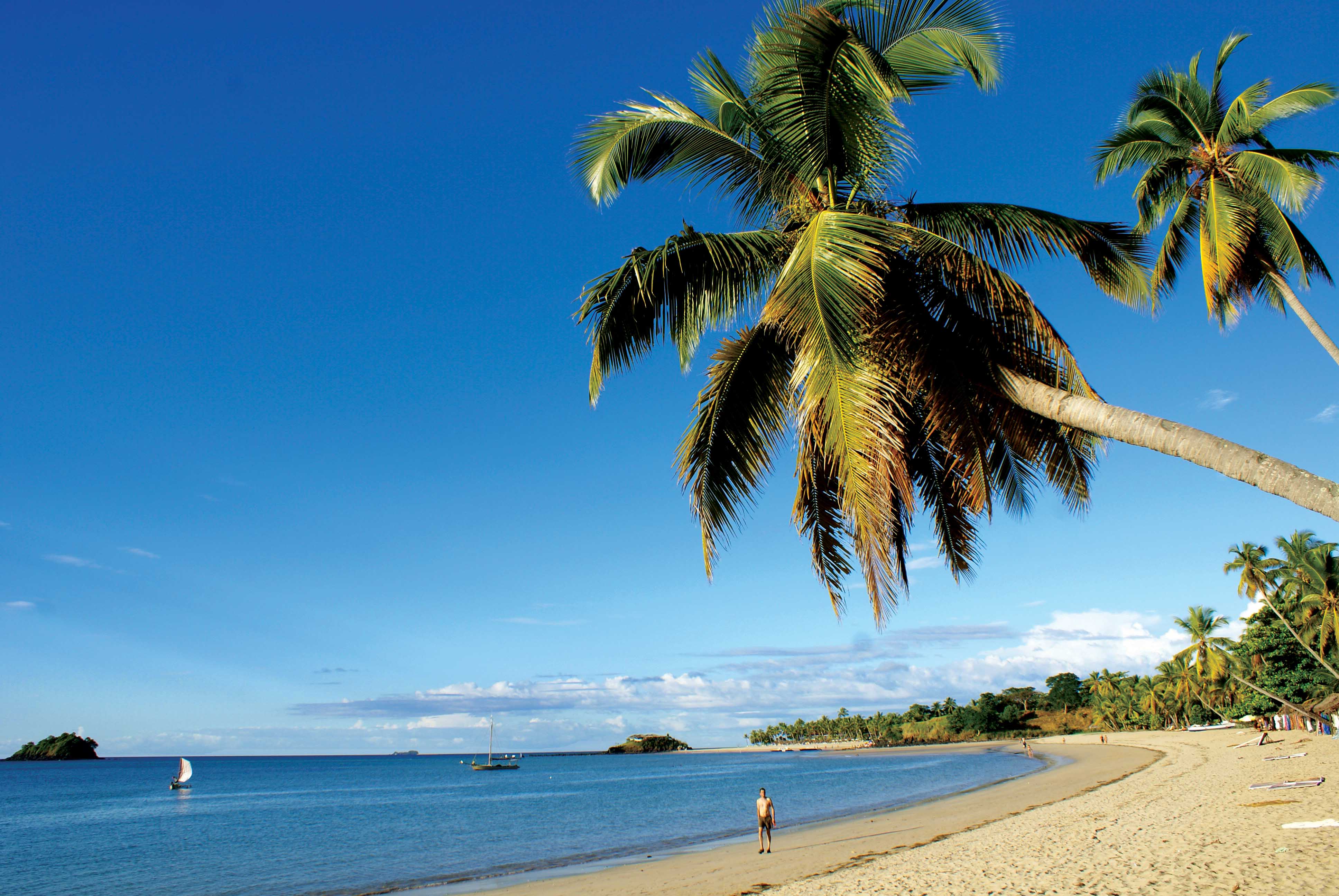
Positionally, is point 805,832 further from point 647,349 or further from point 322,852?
point 647,349

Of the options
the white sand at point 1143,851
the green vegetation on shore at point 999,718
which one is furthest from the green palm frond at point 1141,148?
the green vegetation on shore at point 999,718

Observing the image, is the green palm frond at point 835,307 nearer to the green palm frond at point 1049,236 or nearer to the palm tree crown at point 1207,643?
the green palm frond at point 1049,236

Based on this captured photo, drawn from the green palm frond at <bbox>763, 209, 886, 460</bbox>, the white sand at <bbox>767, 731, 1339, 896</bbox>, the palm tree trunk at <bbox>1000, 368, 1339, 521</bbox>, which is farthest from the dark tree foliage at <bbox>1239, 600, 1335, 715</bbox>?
the green palm frond at <bbox>763, 209, 886, 460</bbox>

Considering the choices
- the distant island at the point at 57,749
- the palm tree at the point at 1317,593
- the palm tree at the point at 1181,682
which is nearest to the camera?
the palm tree at the point at 1317,593

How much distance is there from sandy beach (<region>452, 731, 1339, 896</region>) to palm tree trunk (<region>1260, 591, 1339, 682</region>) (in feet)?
11.1

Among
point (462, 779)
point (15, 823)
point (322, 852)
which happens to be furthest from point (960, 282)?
point (462, 779)

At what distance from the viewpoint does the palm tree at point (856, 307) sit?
4879 mm

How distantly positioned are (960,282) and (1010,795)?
31.6 metres

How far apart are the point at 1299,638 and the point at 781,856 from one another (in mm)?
31120

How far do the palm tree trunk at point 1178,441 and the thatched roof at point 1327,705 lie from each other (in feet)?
140

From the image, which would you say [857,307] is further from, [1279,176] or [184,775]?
[184,775]

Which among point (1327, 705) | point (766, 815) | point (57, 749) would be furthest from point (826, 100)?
point (57, 749)

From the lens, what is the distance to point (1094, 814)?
1923 cm

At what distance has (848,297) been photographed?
466 cm
